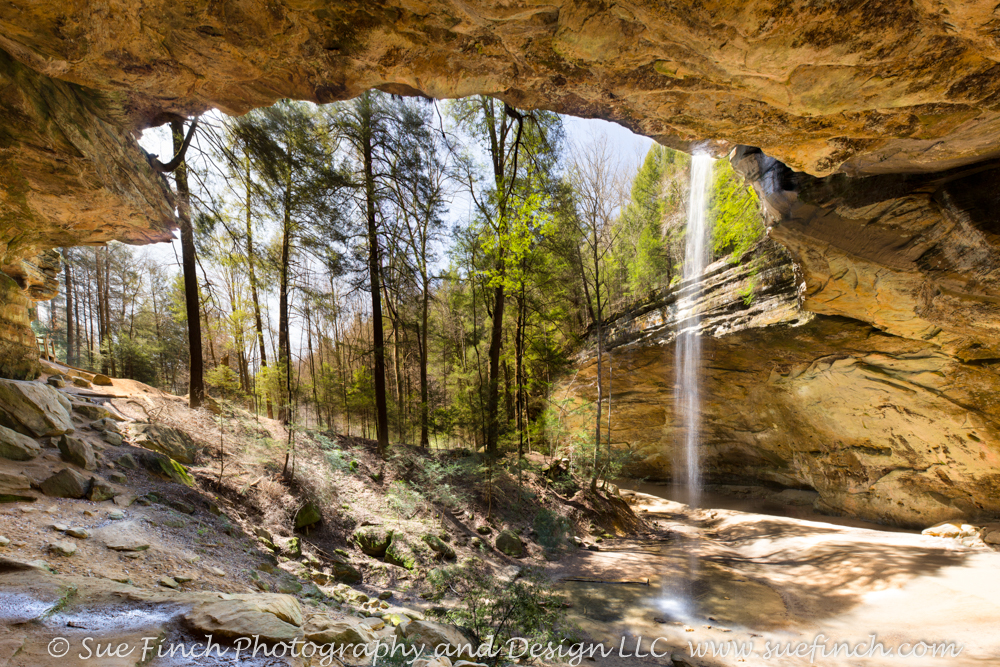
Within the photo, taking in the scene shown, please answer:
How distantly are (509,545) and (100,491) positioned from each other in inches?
243

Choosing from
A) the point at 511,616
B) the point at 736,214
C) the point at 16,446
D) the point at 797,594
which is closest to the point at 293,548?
the point at 16,446

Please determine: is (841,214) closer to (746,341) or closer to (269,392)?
(746,341)

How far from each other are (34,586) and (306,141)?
5.87m

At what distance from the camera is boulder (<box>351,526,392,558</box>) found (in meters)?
6.02

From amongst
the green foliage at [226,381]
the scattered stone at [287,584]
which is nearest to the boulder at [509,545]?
the scattered stone at [287,584]

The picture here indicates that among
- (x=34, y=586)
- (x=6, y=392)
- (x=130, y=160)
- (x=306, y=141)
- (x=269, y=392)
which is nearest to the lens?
(x=34, y=586)

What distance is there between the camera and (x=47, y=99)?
3.47 m

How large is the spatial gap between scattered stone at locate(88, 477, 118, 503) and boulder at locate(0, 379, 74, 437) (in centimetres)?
99

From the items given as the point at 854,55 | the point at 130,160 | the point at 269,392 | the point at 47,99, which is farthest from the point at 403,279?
the point at 854,55

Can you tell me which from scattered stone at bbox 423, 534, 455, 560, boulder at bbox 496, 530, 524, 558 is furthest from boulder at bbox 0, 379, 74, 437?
boulder at bbox 496, 530, 524, 558

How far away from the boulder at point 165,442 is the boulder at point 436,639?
4612 mm

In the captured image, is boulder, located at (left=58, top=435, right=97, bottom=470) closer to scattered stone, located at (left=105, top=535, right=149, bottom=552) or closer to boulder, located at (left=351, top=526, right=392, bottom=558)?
scattered stone, located at (left=105, top=535, right=149, bottom=552)

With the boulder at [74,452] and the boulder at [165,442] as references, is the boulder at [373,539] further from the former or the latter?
the boulder at [74,452]

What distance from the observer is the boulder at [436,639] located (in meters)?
3.27
